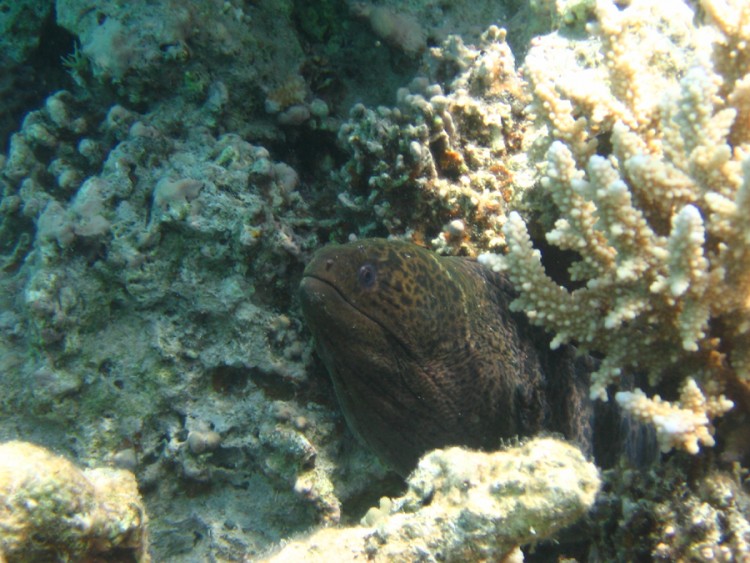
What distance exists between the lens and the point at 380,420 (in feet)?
8.20

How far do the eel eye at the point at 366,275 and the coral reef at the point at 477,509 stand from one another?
85cm

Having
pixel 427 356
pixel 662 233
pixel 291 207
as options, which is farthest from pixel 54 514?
pixel 662 233

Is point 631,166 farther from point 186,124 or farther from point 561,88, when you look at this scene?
point 186,124

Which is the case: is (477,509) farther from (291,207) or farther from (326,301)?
(291,207)

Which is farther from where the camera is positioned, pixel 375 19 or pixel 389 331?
pixel 375 19

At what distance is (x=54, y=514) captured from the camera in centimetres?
181

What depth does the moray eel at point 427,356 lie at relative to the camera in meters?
2.31

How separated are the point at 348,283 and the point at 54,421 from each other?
226cm

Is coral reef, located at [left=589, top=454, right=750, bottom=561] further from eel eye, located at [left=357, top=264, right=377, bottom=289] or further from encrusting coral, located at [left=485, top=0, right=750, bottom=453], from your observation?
eel eye, located at [left=357, top=264, right=377, bottom=289]

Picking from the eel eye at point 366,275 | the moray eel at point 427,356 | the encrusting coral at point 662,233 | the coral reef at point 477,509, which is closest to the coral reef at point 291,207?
the encrusting coral at point 662,233

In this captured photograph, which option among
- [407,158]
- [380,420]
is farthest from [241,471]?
[407,158]

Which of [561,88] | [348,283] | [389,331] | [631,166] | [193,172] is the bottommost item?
[389,331]

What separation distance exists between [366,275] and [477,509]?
1130 mm

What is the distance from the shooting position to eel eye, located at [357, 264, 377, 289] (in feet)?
7.54
